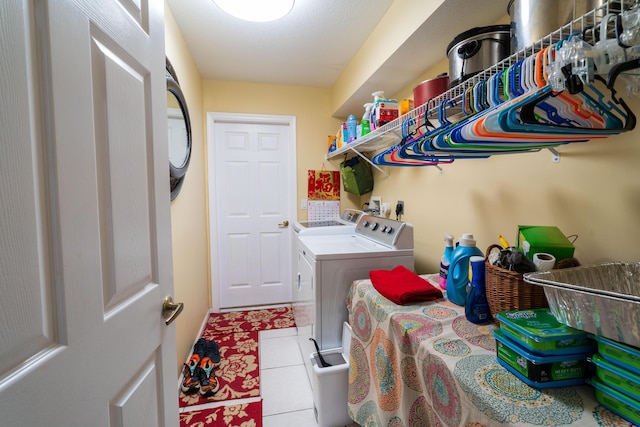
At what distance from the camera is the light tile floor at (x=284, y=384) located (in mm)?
1601

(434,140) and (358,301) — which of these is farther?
(358,301)

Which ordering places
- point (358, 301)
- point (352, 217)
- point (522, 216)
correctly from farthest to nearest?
point (352, 217) → point (358, 301) → point (522, 216)

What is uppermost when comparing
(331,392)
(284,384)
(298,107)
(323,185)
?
(298,107)

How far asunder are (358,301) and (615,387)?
0.92 metres

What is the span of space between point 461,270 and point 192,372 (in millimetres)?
1841

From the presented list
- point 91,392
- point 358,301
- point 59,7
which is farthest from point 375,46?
point 91,392

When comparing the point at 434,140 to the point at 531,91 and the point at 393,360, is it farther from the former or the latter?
the point at 393,360

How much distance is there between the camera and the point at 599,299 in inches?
22.7

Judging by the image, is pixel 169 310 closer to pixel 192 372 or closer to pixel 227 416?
pixel 227 416

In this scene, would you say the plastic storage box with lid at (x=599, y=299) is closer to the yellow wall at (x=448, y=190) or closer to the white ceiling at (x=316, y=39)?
the yellow wall at (x=448, y=190)

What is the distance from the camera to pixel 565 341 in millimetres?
635

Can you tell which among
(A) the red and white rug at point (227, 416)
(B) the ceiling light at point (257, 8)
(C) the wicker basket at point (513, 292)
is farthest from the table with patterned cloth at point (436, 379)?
(B) the ceiling light at point (257, 8)

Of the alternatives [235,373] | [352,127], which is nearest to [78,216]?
[235,373]

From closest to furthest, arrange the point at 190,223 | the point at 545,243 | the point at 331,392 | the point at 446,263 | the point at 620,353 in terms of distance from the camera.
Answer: the point at 620,353 < the point at 545,243 < the point at 446,263 < the point at 331,392 < the point at 190,223
